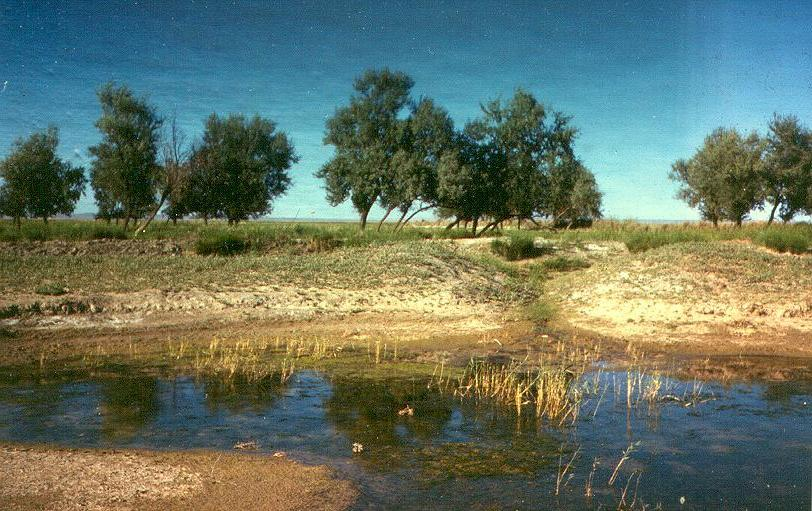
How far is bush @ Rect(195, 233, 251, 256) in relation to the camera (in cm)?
2709

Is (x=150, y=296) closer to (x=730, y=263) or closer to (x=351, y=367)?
(x=351, y=367)

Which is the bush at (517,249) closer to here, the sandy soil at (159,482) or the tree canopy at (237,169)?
the sandy soil at (159,482)

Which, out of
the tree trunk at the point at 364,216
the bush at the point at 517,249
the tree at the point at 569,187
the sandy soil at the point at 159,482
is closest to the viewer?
the sandy soil at the point at 159,482

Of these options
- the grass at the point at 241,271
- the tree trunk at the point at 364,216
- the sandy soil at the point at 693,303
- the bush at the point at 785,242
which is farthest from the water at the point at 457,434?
the tree trunk at the point at 364,216

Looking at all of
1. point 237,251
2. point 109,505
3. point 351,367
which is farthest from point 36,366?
point 237,251

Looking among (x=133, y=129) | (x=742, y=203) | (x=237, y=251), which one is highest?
(x=133, y=129)

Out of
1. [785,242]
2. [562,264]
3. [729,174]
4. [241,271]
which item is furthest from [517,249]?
[729,174]

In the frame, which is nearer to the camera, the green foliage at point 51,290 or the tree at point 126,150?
the green foliage at point 51,290

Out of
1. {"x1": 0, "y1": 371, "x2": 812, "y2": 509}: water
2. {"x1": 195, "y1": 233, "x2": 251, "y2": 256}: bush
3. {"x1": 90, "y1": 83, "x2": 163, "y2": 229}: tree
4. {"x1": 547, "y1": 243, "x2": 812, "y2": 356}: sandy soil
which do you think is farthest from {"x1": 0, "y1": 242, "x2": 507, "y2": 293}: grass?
{"x1": 90, "y1": 83, "x2": 163, "y2": 229}: tree

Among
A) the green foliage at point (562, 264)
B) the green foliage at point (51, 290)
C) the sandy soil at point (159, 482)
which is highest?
the green foliage at point (562, 264)

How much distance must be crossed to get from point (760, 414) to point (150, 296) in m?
13.9

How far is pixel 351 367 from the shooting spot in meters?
12.8

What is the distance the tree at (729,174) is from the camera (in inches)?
1908

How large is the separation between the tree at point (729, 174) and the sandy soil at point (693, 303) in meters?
27.6
